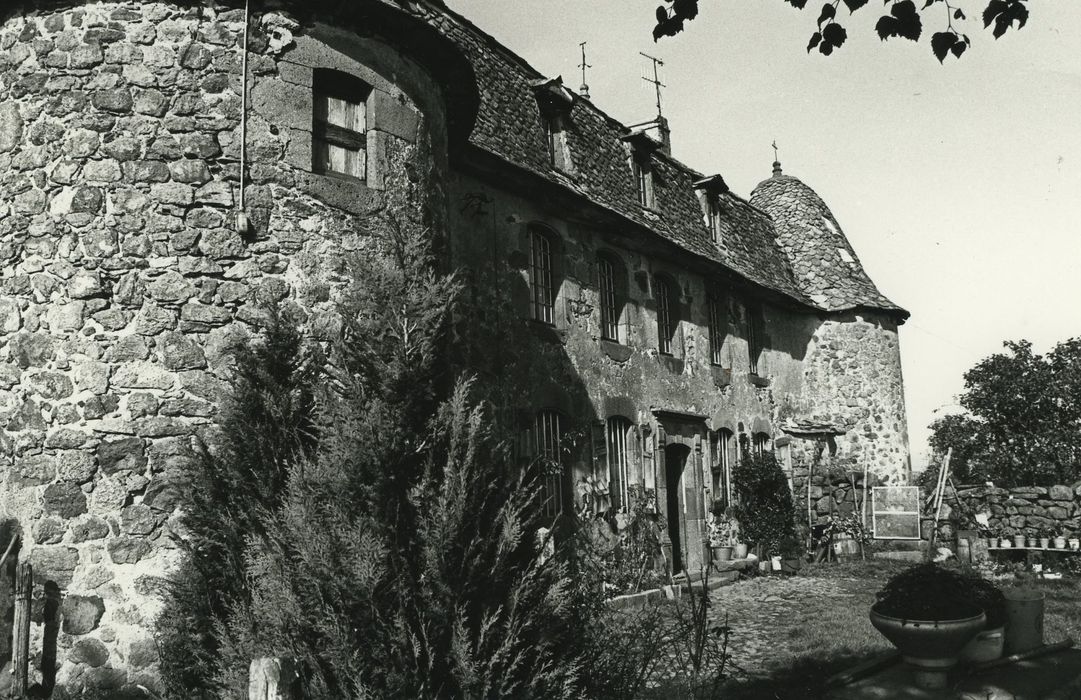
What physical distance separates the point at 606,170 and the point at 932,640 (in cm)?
945

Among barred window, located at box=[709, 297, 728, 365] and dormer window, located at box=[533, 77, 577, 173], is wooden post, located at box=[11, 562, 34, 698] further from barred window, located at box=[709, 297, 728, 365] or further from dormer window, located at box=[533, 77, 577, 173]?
barred window, located at box=[709, 297, 728, 365]

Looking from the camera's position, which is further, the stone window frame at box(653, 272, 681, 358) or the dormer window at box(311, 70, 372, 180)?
the stone window frame at box(653, 272, 681, 358)

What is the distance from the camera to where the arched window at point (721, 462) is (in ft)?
51.5

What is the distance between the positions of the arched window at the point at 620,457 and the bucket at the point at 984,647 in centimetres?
653

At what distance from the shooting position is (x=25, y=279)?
7176mm

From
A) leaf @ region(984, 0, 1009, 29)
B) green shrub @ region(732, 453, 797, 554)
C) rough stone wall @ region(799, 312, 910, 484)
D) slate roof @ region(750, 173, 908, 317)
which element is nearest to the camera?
leaf @ region(984, 0, 1009, 29)

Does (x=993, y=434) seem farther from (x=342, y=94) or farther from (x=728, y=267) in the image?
(x=342, y=94)

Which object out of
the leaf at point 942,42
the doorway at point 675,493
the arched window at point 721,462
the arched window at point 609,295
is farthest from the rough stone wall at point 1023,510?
the leaf at point 942,42

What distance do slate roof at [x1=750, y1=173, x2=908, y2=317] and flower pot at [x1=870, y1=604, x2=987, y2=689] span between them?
13751 mm

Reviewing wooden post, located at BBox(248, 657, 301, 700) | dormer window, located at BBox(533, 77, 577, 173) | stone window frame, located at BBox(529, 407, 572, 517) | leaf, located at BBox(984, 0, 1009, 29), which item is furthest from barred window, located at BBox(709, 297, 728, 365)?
wooden post, located at BBox(248, 657, 301, 700)

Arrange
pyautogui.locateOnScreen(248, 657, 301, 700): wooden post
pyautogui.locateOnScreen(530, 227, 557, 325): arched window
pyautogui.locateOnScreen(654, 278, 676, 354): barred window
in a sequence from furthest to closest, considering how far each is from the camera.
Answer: pyautogui.locateOnScreen(654, 278, 676, 354): barred window < pyautogui.locateOnScreen(530, 227, 557, 325): arched window < pyautogui.locateOnScreen(248, 657, 301, 700): wooden post

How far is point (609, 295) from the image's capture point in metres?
13.8

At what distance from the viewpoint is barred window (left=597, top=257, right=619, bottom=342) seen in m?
13.5

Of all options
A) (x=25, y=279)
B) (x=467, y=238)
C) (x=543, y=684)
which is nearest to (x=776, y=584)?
(x=467, y=238)
